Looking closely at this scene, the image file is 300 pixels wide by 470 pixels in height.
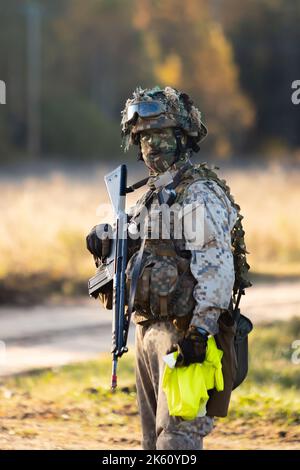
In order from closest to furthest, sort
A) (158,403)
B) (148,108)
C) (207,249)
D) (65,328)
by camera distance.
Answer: (207,249) → (158,403) → (148,108) → (65,328)

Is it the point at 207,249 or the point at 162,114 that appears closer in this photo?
the point at 207,249

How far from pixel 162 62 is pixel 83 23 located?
4796mm

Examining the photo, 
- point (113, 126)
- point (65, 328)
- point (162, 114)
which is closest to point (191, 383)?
point (162, 114)

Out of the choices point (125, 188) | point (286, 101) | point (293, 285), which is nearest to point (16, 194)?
point (293, 285)

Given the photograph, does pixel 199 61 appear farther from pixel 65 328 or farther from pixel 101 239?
pixel 101 239

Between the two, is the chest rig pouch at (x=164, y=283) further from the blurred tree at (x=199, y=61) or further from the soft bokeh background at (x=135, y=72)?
the blurred tree at (x=199, y=61)

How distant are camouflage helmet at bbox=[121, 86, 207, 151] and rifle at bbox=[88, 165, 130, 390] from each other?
23 centimetres

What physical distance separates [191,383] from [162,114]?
3.94 ft

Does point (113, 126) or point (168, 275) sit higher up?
point (113, 126)

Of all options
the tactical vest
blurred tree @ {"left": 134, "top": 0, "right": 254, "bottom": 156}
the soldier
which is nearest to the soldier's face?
the soldier

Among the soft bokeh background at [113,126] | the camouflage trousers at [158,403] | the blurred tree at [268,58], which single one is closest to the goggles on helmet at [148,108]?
the camouflage trousers at [158,403]

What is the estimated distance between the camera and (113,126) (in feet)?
182

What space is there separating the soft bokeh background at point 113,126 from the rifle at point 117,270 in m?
4.90
